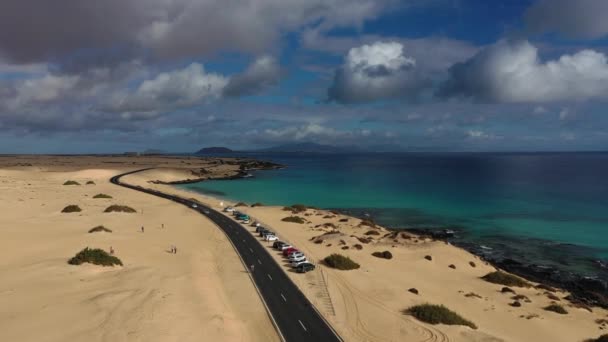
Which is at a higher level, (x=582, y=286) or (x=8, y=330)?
(x=8, y=330)

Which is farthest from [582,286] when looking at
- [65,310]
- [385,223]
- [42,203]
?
[42,203]

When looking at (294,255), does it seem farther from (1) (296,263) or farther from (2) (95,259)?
(2) (95,259)

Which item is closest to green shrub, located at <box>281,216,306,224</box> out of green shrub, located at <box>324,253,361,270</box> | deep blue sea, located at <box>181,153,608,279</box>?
deep blue sea, located at <box>181,153,608,279</box>

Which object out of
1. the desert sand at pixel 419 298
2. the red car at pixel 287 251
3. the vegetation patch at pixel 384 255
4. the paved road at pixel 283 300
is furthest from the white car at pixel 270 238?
the vegetation patch at pixel 384 255

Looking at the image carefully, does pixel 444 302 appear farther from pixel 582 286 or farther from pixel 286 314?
pixel 582 286

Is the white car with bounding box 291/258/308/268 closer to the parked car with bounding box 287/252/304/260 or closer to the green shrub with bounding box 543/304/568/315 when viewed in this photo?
the parked car with bounding box 287/252/304/260

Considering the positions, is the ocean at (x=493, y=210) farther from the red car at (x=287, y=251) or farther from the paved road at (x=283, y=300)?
the paved road at (x=283, y=300)
